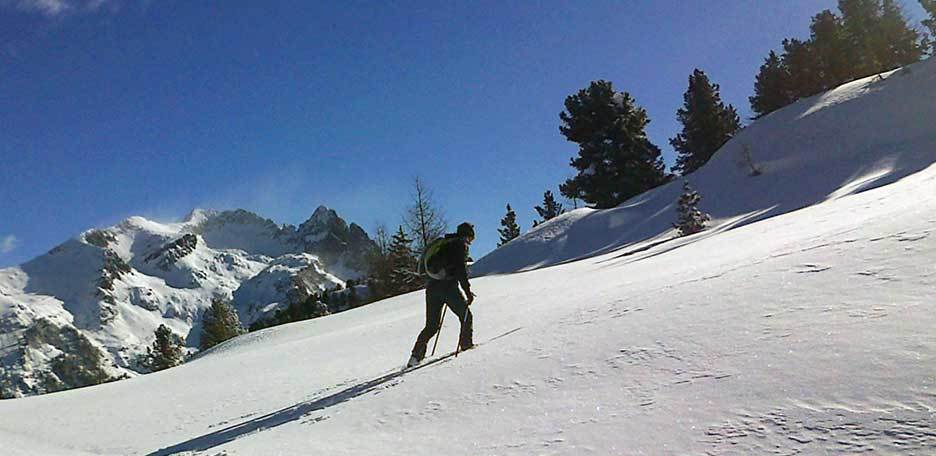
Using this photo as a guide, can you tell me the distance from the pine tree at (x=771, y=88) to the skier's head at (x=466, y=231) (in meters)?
51.0

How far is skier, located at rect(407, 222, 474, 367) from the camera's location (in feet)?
25.6

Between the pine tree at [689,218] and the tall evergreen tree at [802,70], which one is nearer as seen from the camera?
the pine tree at [689,218]

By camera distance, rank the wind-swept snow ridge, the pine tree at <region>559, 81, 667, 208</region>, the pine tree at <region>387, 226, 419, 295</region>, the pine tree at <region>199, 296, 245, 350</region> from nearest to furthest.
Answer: the wind-swept snow ridge
the pine tree at <region>387, 226, 419, 295</region>
the pine tree at <region>559, 81, 667, 208</region>
the pine tree at <region>199, 296, 245, 350</region>

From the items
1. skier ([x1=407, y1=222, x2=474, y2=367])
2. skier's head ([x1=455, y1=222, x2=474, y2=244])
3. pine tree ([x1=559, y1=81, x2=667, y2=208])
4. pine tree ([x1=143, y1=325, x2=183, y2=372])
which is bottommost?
skier ([x1=407, y1=222, x2=474, y2=367])

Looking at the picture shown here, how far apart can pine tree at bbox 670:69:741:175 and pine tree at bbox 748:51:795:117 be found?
3.10 meters

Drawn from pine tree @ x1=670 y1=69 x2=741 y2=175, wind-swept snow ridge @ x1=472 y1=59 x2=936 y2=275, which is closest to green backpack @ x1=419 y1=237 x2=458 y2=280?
wind-swept snow ridge @ x1=472 y1=59 x2=936 y2=275

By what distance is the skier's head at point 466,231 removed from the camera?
792 centimetres

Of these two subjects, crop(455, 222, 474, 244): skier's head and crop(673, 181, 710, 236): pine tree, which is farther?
crop(673, 181, 710, 236): pine tree

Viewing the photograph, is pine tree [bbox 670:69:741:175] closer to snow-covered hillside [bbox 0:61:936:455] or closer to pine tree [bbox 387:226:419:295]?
pine tree [bbox 387:226:419:295]

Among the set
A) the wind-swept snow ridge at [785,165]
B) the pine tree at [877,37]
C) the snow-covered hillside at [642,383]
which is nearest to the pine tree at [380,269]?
the wind-swept snow ridge at [785,165]

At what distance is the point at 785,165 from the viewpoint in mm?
31469

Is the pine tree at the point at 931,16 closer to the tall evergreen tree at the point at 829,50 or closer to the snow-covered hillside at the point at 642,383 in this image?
the tall evergreen tree at the point at 829,50

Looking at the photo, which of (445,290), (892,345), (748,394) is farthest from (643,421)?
(445,290)

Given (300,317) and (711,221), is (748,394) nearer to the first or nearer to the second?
(711,221)
